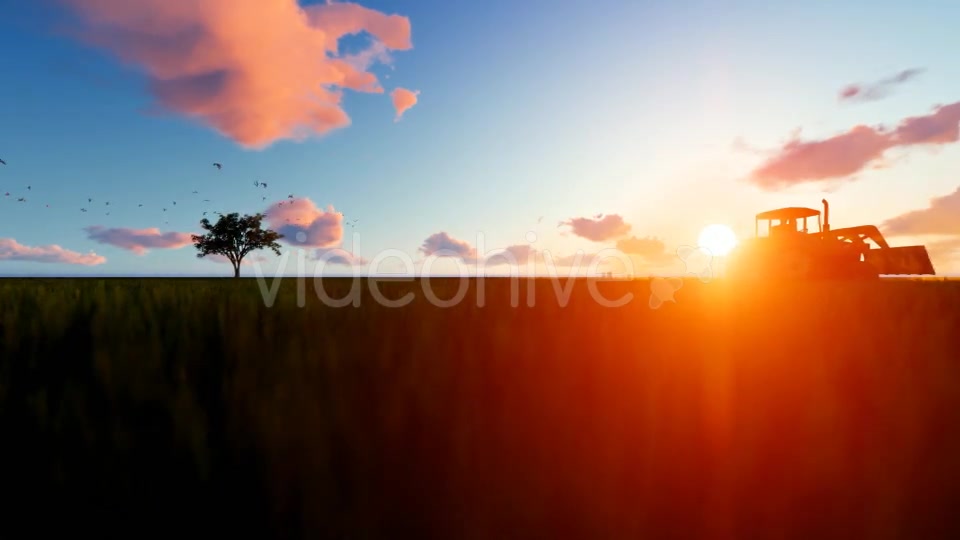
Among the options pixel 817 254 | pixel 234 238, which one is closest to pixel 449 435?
pixel 817 254

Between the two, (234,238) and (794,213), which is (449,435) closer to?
(794,213)

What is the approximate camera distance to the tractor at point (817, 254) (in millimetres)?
17844

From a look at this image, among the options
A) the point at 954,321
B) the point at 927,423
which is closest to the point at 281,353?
the point at 927,423

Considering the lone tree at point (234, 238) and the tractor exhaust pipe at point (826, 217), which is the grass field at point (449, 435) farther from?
the lone tree at point (234, 238)

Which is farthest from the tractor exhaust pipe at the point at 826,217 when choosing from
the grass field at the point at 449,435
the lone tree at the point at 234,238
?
the lone tree at the point at 234,238

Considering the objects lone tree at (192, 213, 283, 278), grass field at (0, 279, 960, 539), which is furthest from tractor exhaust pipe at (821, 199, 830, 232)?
lone tree at (192, 213, 283, 278)

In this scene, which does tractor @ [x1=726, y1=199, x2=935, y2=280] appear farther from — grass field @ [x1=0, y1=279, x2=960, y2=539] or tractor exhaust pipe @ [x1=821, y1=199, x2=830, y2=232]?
grass field @ [x1=0, y1=279, x2=960, y2=539]

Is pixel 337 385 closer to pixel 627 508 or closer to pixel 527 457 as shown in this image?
pixel 527 457

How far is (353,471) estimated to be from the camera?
1.60 m

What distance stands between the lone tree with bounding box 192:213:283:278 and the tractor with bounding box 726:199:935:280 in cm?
5379

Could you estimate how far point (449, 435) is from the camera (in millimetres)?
1819

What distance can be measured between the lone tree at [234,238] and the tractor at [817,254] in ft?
176

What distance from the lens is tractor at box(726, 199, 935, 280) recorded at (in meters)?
17.8

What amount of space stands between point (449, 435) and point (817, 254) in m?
20.1
